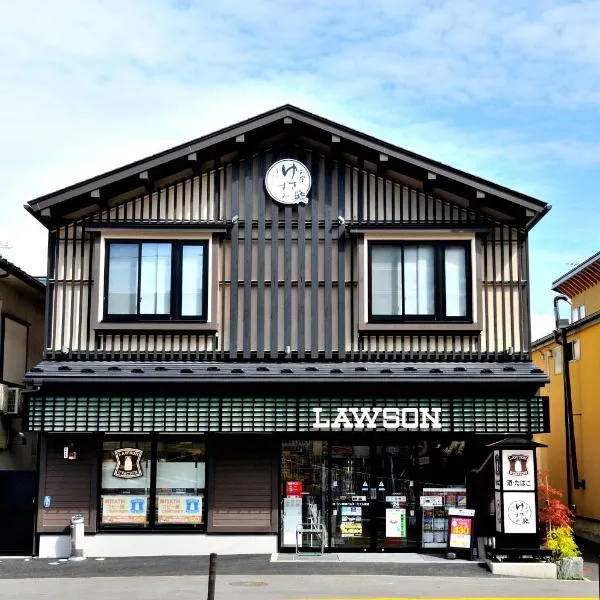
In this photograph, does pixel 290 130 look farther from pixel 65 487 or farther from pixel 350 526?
pixel 65 487

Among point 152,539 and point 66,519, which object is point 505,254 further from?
point 66,519

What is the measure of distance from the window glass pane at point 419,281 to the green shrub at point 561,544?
5182 mm

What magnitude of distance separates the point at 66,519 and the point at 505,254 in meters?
11.1

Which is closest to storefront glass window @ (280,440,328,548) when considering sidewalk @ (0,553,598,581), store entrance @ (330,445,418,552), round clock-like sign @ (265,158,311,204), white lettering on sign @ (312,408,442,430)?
store entrance @ (330,445,418,552)

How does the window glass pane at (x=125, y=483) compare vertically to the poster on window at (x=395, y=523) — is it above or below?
above

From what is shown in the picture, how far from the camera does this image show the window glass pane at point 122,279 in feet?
65.0

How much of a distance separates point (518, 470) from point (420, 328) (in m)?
3.57

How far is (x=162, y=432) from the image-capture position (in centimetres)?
1942

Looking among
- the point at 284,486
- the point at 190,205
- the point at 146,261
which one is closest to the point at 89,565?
the point at 284,486

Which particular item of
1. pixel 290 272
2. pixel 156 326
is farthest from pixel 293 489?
pixel 290 272

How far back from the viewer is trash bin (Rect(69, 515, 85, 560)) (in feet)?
62.2

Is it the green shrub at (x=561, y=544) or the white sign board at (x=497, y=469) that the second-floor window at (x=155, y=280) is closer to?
the white sign board at (x=497, y=469)

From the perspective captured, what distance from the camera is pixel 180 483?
1988 cm

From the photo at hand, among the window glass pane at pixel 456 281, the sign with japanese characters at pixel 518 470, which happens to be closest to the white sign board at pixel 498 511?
the sign with japanese characters at pixel 518 470
